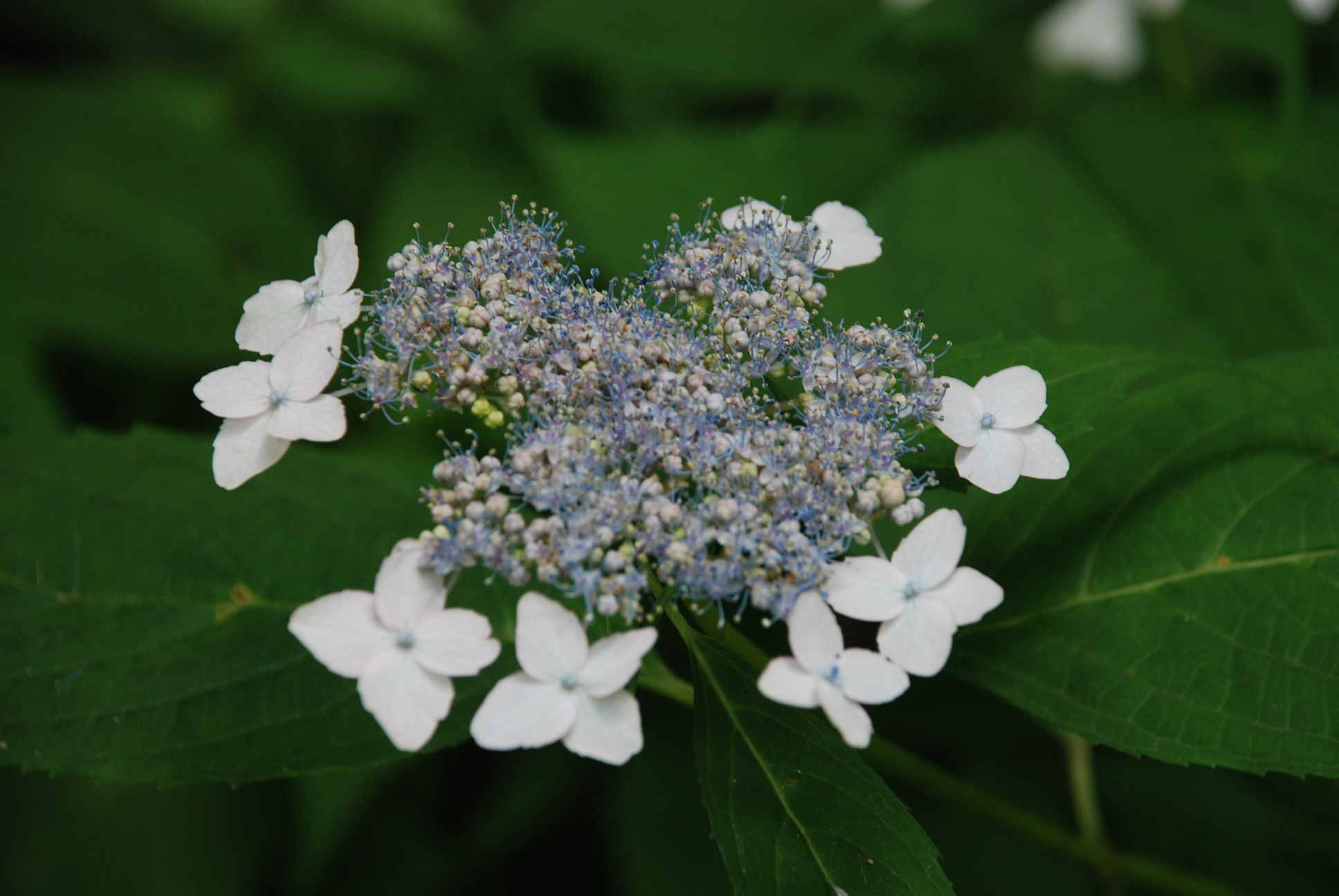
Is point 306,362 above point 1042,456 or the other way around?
above

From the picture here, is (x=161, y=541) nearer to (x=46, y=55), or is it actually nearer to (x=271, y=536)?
(x=271, y=536)

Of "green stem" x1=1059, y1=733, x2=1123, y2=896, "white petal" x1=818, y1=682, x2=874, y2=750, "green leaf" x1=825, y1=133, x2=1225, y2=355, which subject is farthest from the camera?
"green leaf" x1=825, y1=133, x2=1225, y2=355

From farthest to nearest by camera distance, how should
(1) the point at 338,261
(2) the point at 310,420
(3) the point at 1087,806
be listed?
(3) the point at 1087,806 → (1) the point at 338,261 → (2) the point at 310,420

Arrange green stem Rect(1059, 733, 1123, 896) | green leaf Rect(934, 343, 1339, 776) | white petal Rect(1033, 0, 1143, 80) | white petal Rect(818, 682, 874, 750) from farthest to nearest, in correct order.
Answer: white petal Rect(1033, 0, 1143, 80)
green stem Rect(1059, 733, 1123, 896)
green leaf Rect(934, 343, 1339, 776)
white petal Rect(818, 682, 874, 750)

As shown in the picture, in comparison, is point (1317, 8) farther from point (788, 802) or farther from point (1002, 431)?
point (788, 802)

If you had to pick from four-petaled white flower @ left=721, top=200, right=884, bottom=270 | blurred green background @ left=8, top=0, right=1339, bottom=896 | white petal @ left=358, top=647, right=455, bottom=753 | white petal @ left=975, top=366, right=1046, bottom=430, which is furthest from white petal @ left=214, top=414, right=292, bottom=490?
white petal @ left=975, top=366, right=1046, bottom=430

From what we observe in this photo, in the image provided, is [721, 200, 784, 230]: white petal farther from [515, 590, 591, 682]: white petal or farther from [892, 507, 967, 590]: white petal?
[515, 590, 591, 682]: white petal

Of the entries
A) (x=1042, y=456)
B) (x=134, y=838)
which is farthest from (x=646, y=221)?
(x=134, y=838)

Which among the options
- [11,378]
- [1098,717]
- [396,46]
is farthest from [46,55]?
[1098,717]
